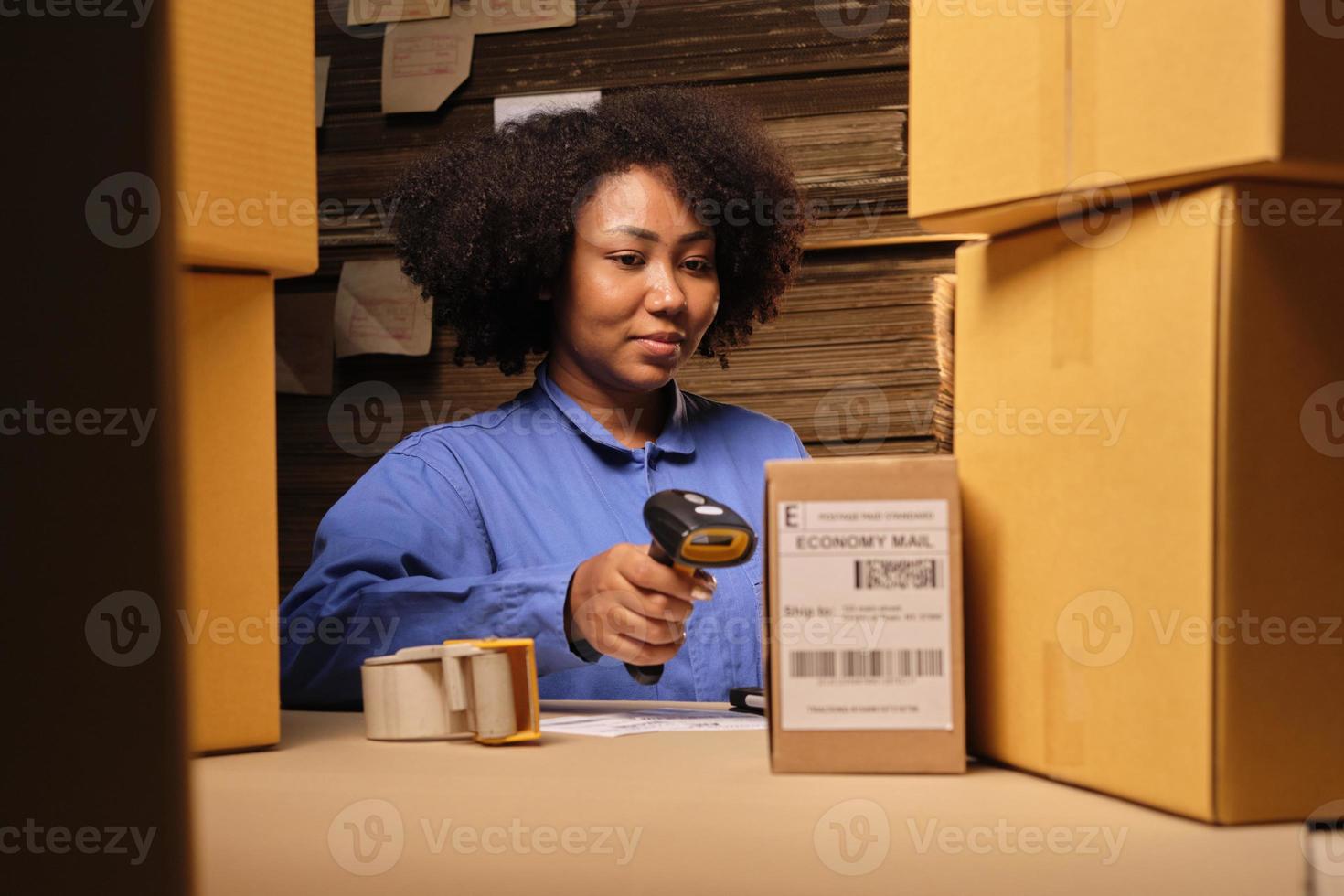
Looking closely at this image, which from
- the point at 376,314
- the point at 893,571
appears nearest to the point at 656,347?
the point at 376,314

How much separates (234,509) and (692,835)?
0.39m

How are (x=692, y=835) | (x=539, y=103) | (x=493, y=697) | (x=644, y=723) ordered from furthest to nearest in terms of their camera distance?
1. (x=539, y=103)
2. (x=644, y=723)
3. (x=493, y=697)
4. (x=692, y=835)

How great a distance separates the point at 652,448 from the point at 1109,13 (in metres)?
1.30

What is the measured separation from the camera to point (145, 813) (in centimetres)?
17

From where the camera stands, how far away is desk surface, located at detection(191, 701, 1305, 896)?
48 cm

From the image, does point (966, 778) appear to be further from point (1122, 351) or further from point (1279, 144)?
point (1279, 144)

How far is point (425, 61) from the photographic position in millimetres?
2201

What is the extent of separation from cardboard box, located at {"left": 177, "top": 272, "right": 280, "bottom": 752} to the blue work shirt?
52 cm

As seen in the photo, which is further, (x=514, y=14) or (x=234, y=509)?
(x=514, y=14)

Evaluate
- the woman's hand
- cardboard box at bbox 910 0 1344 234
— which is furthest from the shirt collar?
cardboard box at bbox 910 0 1344 234

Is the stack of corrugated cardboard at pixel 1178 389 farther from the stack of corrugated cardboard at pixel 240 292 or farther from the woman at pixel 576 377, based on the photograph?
the woman at pixel 576 377

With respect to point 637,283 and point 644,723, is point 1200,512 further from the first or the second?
point 637,283

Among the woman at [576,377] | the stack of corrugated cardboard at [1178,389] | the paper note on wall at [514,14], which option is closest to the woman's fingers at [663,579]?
the stack of corrugated cardboard at [1178,389]

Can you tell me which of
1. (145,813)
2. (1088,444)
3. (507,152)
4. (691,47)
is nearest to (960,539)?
(1088,444)
